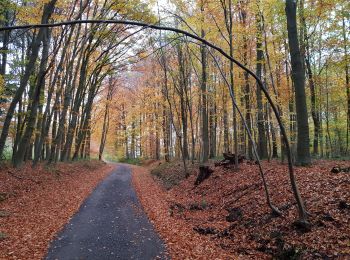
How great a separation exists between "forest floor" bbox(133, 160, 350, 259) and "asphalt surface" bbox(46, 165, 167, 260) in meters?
0.48

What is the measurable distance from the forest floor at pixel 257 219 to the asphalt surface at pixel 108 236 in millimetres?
484

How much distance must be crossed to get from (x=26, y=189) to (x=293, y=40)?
12.3 meters

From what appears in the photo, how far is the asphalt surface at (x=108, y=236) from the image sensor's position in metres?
6.61

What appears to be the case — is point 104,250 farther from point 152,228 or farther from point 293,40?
point 293,40

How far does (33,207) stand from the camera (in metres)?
10.4

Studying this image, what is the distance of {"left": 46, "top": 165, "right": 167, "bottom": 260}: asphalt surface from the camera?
661 centimetres

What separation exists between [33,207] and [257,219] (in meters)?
7.59

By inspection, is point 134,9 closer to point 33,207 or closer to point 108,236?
point 33,207

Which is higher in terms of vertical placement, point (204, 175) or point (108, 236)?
point (204, 175)

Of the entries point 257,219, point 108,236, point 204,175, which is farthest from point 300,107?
point 108,236

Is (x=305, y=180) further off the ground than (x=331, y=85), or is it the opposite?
(x=331, y=85)

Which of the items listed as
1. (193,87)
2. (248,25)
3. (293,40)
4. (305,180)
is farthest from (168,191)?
(193,87)

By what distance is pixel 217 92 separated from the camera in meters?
26.3

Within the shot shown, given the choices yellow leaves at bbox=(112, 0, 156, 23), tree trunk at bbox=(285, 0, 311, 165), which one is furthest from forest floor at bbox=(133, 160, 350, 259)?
yellow leaves at bbox=(112, 0, 156, 23)
